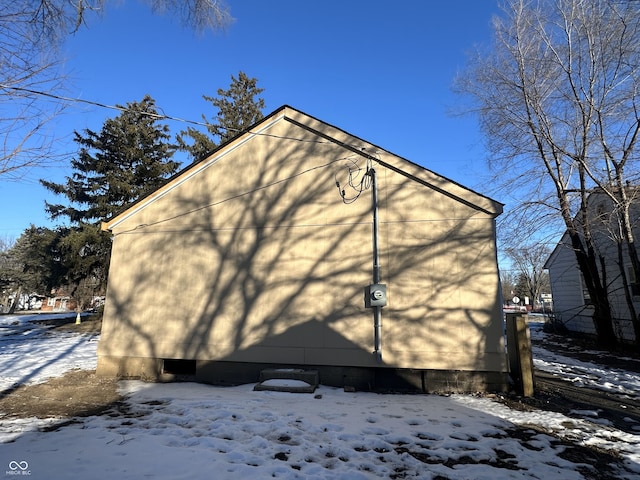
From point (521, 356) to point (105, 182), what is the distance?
2308 centimetres

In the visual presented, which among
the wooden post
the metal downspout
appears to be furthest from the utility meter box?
the wooden post

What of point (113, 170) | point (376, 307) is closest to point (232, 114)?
point (113, 170)

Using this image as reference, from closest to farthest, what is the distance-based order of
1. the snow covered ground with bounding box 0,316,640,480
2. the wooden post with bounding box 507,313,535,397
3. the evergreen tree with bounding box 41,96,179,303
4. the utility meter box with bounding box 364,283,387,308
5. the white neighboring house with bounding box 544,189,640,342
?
1. the snow covered ground with bounding box 0,316,640,480
2. the wooden post with bounding box 507,313,535,397
3. the utility meter box with bounding box 364,283,387,308
4. the white neighboring house with bounding box 544,189,640,342
5. the evergreen tree with bounding box 41,96,179,303

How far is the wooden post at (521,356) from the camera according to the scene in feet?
21.9

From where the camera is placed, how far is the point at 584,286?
16984mm

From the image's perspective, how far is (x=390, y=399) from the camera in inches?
262

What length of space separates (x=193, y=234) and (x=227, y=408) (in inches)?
178

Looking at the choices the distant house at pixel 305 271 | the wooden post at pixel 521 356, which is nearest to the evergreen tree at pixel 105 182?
the distant house at pixel 305 271

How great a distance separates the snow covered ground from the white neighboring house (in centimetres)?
812

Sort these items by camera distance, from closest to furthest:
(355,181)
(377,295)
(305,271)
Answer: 1. (377,295)
2. (305,271)
3. (355,181)
